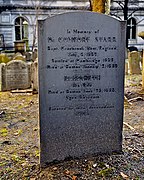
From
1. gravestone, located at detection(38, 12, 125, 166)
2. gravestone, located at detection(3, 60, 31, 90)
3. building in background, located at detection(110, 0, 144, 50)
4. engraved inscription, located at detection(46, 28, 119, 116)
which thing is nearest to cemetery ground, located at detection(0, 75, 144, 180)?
gravestone, located at detection(38, 12, 125, 166)

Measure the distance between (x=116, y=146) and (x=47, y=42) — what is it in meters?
1.58

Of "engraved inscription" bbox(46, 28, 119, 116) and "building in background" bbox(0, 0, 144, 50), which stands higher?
"building in background" bbox(0, 0, 144, 50)

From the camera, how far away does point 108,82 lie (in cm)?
341

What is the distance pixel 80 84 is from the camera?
11.0 ft

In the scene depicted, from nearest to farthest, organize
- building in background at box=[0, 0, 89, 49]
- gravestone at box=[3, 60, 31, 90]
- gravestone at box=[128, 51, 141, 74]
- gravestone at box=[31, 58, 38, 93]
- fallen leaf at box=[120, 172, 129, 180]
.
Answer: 1. fallen leaf at box=[120, 172, 129, 180]
2. gravestone at box=[31, 58, 38, 93]
3. gravestone at box=[3, 60, 31, 90]
4. gravestone at box=[128, 51, 141, 74]
5. building in background at box=[0, 0, 89, 49]

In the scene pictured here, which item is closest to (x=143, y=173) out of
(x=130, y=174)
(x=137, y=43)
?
(x=130, y=174)

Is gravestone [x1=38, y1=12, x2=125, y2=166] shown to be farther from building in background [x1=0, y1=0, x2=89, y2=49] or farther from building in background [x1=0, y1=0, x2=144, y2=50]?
building in background [x1=0, y1=0, x2=89, y2=49]

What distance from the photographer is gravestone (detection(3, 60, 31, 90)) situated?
8.86 meters

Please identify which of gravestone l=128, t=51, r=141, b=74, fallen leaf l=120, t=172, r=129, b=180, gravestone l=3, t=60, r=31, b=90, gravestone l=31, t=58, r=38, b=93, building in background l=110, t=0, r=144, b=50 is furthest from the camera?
building in background l=110, t=0, r=144, b=50

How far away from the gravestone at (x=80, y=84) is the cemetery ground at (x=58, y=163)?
0.56 feet

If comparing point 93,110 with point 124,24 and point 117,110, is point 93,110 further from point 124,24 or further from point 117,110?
point 124,24

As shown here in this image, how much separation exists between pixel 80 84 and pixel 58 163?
1.00 meters

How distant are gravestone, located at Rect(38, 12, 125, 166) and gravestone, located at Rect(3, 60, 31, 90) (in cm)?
580

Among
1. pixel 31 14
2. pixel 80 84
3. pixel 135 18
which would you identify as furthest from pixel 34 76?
pixel 135 18
